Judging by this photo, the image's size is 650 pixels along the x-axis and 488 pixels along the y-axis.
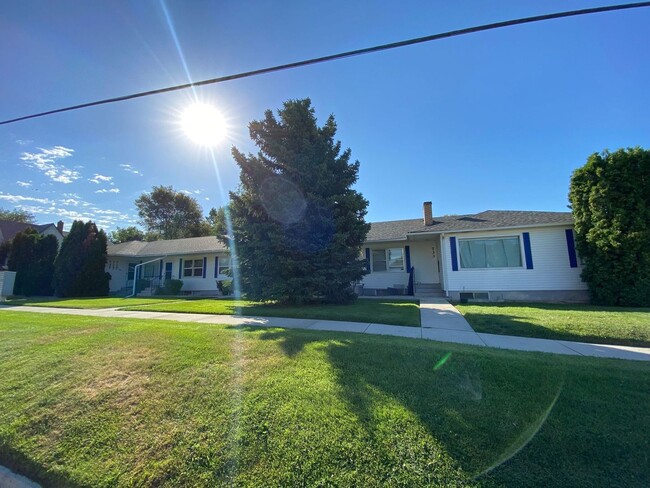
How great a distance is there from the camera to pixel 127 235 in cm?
4494

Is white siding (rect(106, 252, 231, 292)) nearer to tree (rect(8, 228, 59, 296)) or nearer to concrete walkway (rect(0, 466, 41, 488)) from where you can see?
tree (rect(8, 228, 59, 296))

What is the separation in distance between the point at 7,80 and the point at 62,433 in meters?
7.34

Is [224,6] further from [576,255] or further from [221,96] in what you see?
[576,255]

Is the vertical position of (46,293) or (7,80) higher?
(7,80)

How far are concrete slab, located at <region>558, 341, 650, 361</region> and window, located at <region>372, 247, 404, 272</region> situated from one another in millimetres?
10698

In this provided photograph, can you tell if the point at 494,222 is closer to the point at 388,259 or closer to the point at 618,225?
the point at 618,225

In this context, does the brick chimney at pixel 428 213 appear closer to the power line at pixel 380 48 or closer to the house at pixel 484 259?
the house at pixel 484 259

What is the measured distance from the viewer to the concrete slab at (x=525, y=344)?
16.9 ft

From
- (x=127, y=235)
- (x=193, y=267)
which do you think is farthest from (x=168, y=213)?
(x=193, y=267)

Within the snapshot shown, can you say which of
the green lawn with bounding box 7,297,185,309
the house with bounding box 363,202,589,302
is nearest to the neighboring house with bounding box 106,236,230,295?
the green lawn with bounding box 7,297,185,309

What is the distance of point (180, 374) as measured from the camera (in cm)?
391

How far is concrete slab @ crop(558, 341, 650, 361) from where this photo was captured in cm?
481

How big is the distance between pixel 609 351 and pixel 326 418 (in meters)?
5.40

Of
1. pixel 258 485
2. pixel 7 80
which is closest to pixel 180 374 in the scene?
pixel 258 485
